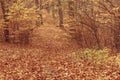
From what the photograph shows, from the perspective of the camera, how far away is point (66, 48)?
21312mm

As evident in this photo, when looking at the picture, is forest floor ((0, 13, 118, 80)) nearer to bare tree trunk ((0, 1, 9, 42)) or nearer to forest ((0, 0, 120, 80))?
forest ((0, 0, 120, 80))

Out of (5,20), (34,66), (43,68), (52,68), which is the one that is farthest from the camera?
(5,20)

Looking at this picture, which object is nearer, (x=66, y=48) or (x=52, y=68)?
(x=52, y=68)

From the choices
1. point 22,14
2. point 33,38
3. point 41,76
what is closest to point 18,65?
point 41,76

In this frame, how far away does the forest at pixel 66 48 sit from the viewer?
12.1m

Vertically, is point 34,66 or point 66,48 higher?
point 34,66

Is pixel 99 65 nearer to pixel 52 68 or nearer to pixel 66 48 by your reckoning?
pixel 52 68

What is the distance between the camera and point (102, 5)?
18.8m

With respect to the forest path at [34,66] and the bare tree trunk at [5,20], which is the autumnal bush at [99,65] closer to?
the forest path at [34,66]

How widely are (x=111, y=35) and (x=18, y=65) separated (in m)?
8.12

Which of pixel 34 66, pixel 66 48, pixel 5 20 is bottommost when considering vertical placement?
pixel 66 48

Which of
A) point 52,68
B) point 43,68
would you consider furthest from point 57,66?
point 43,68

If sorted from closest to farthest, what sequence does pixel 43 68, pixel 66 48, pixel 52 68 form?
pixel 52 68
pixel 43 68
pixel 66 48

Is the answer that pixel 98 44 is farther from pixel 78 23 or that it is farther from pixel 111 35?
pixel 78 23
